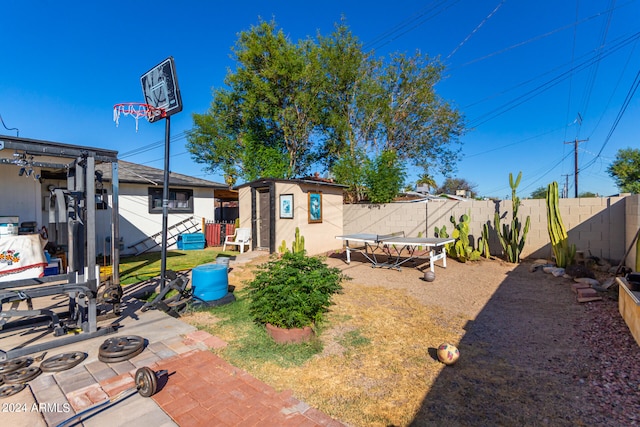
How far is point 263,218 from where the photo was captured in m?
10.8

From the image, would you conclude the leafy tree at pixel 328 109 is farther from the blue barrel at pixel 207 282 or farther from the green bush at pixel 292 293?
the green bush at pixel 292 293

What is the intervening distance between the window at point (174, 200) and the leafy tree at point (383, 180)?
7730mm

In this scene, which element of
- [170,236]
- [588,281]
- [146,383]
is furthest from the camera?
[170,236]

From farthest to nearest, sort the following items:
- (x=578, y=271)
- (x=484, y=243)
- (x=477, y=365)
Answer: (x=484, y=243) < (x=578, y=271) < (x=477, y=365)

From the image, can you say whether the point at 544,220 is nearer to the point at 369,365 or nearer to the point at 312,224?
the point at 312,224

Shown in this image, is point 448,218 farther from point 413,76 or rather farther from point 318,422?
point 413,76

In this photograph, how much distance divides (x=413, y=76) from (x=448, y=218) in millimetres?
10409

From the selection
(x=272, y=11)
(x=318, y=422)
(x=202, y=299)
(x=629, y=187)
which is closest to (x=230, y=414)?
(x=318, y=422)

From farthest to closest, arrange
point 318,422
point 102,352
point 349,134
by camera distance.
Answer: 1. point 349,134
2. point 102,352
3. point 318,422

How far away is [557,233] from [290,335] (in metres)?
7.52

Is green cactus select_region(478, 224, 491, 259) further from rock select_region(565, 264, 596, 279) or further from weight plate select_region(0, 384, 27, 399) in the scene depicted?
weight plate select_region(0, 384, 27, 399)

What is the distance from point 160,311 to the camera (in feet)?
15.0

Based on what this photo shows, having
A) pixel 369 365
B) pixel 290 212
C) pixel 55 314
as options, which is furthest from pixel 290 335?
pixel 290 212

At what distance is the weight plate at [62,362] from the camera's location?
9.12ft
